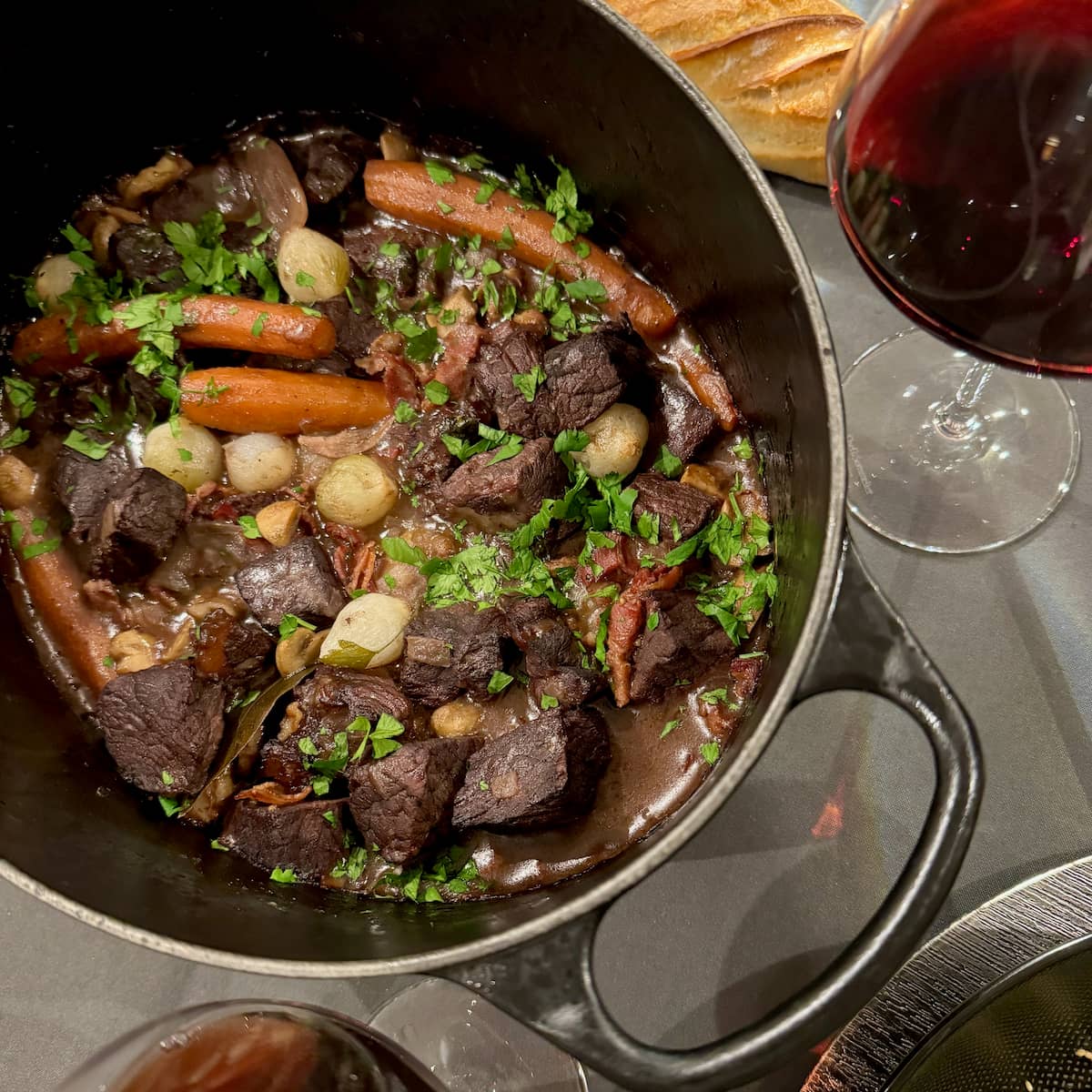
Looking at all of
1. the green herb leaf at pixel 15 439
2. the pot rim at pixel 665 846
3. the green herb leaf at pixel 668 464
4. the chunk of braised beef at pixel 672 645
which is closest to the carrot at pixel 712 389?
the green herb leaf at pixel 668 464

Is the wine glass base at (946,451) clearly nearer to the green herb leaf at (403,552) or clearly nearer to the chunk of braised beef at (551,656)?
the chunk of braised beef at (551,656)

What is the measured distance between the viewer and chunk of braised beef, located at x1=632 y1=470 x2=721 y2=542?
1611 mm

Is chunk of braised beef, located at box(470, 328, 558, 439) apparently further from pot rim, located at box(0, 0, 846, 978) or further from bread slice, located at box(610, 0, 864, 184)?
bread slice, located at box(610, 0, 864, 184)

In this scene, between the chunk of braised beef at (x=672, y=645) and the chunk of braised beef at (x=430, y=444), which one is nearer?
the chunk of braised beef at (x=672, y=645)

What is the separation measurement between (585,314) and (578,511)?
0.46 m

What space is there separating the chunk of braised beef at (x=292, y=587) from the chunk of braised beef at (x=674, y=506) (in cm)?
59

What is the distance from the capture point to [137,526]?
167 centimetres

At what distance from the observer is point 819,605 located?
1.16m

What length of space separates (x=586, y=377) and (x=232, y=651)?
0.83 meters

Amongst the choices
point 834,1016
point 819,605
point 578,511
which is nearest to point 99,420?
point 578,511

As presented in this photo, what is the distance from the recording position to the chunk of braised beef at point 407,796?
4.94 feet

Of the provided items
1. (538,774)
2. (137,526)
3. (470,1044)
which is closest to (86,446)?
(137,526)

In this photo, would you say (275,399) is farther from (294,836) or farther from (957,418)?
(957,418)

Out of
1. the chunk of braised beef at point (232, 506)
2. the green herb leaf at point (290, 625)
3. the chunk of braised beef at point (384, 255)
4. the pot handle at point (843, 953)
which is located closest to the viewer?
→ the pot handle at point (843, 953)
